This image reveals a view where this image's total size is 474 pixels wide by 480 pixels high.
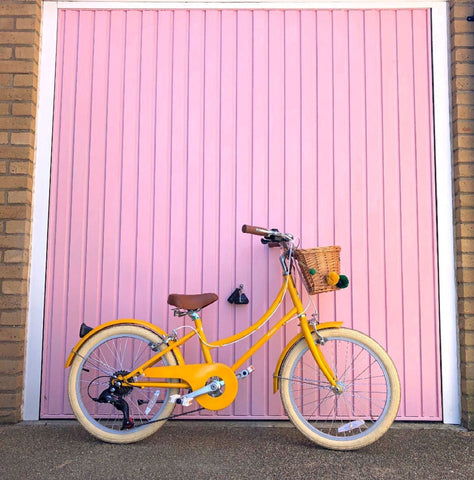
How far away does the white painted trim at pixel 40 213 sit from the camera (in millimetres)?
3609

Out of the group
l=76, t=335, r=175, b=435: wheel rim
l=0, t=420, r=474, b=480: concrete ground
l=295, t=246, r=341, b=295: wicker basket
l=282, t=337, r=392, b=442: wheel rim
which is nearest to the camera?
l=0, t=420, r=474, b=480: concrete ground

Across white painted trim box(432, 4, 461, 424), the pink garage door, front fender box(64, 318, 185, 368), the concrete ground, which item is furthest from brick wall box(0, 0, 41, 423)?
white painted trim box(432, 4, 461, 424)

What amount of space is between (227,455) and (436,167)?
7.83ft

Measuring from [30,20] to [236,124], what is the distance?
5.31 ft

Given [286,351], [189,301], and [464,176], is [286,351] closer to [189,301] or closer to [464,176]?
[189,301]

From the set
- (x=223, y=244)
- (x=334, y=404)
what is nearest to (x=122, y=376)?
(x=223, y=244)

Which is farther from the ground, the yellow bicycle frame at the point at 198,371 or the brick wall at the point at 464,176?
the brick wall at the point at 464,176

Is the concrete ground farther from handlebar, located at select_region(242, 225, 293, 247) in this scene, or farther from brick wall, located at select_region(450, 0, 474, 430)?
handlebar, located at select_region(242, 225, 293, 247)

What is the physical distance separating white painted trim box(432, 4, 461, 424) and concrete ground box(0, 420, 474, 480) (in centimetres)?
31

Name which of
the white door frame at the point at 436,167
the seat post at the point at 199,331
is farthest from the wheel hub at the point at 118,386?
the white door frame at the point at 436,167

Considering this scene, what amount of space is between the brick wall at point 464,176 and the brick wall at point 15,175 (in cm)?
294

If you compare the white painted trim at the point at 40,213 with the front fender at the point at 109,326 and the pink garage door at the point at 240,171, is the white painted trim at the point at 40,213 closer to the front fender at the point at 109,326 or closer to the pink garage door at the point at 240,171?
the pink garage door at the point at 240,171

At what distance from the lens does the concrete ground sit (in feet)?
9.04

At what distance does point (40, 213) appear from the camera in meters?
3.72
